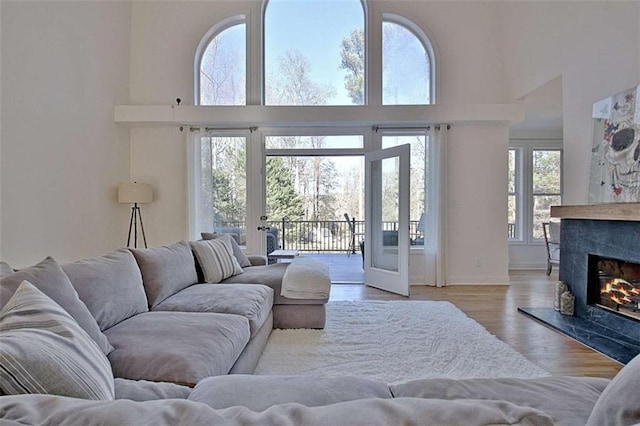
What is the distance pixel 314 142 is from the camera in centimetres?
574

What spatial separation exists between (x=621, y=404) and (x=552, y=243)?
6449mm

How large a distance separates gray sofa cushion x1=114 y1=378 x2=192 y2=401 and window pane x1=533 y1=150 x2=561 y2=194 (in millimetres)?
7348

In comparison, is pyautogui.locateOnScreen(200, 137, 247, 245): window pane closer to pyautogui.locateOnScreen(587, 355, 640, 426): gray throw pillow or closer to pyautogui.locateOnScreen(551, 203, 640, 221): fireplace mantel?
pyautogui.locateOnScreen(551, 203, 640, 221): fireplace mantel

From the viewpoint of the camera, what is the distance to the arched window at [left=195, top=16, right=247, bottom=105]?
5.46m

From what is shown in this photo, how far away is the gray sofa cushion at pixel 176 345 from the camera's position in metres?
1.50

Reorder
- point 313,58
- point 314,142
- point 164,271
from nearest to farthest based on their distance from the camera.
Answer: point 164,271 → point 313,58 → point 314,142

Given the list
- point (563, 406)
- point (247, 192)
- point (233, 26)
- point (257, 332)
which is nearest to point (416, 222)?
point (247, 192)

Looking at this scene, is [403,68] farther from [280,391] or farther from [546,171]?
[280,391]

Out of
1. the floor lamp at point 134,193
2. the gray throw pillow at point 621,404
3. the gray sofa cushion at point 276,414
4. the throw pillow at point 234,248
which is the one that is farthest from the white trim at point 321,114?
the gray sofa cushion at point 276,414

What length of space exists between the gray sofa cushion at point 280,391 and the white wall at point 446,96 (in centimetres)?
447

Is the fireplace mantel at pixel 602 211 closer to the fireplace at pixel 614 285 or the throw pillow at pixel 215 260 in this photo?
the fireplace at pixel 614 285

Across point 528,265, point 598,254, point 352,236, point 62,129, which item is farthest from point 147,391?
point 352,236

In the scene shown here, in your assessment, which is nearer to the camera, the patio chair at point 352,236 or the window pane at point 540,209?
the window pane at point 540,209

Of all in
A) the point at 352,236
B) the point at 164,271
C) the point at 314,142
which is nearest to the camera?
the point at 164,271
